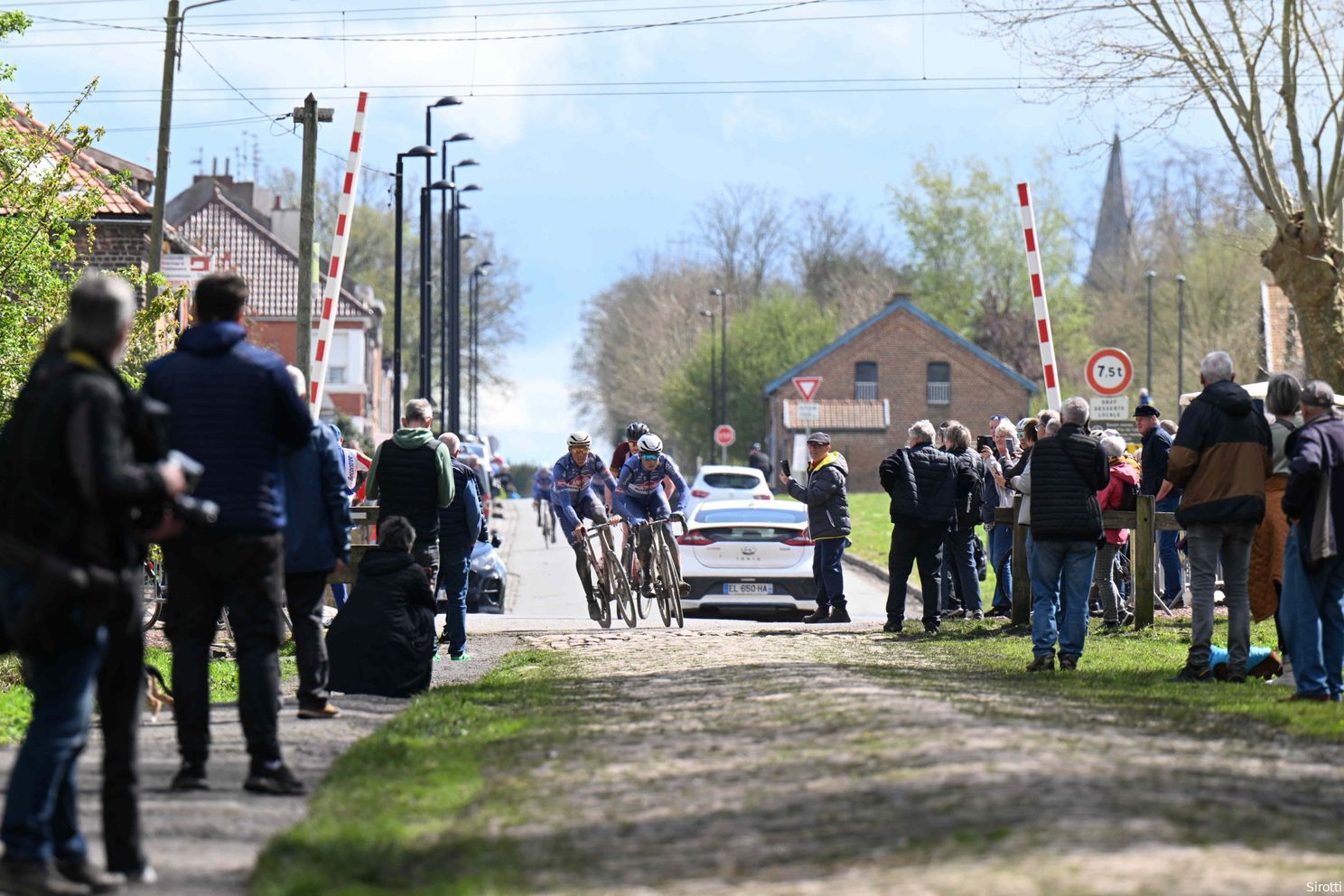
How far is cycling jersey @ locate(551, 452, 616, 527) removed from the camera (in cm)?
1833

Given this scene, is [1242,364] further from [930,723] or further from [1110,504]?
[930,723]

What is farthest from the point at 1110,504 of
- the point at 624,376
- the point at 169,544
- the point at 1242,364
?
the point at 624,376

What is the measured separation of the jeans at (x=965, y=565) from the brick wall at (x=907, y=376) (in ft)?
212

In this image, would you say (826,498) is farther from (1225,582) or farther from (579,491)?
(1225,582)

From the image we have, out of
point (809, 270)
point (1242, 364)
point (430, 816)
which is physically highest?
point (809, 270)

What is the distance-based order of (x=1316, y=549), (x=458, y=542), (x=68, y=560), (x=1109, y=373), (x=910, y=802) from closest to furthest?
1. (x=68, y=560)
2. (x=910, y=802)
3. (x=1316, y=549)
4. (x=458, y=542)
5. (x=1109, y=373)

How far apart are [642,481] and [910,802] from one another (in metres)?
12.2

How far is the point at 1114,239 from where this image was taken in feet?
427

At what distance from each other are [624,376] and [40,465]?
3865 inches

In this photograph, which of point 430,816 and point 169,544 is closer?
point 430,816

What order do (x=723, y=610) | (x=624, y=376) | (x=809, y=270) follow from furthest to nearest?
(x=809, y=270) → (x=624, y=376) → (x=723, y=610)

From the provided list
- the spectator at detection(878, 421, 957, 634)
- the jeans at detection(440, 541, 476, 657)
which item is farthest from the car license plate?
the jeans at detection(440, 541, 476, 657)

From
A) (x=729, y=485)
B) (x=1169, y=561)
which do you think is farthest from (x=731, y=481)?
(x=1169, y=561)

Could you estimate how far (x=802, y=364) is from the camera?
83.6 metres
